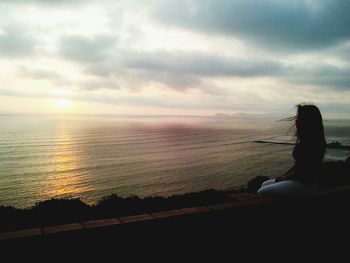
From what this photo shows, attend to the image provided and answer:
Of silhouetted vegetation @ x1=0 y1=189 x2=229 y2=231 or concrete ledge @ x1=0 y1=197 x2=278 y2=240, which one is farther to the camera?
silhouetted vegetation @ x1=0 y1=189 x2=229 y2=231

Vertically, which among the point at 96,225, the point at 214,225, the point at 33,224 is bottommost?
the point at 33,224

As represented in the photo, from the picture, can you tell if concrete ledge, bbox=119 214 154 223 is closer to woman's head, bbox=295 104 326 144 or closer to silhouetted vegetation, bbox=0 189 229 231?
woman's head, bbox=295 104 326 144

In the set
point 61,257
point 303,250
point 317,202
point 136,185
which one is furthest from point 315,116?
point 136,185

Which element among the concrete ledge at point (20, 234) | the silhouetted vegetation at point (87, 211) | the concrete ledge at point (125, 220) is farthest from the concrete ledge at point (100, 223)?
the silhouetted vegetation at point (87, 211)

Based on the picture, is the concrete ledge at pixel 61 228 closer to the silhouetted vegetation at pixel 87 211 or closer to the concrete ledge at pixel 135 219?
the concrete ledge at pixel 135 219

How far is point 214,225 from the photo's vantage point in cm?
407

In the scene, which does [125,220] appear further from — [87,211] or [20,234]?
[87,211]

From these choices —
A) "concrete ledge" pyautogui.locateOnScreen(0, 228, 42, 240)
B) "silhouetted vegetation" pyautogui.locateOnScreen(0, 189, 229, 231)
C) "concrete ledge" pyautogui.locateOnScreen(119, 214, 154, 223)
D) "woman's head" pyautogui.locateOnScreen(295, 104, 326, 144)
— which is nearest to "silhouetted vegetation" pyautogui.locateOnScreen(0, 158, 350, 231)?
"silhouetted vegetation" pyautogui.locateOnScreen(0, 189, 229, 231)

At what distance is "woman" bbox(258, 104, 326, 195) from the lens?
433 cm

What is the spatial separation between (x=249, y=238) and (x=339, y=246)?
4.44ft

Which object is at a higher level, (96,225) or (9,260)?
(96,225)

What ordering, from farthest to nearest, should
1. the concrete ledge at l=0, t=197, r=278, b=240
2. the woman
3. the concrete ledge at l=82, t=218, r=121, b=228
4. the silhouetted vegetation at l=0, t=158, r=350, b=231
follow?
1. the silhouetted vegetation at l=0, t=158, r=350, b=231
2. the woman
3. the concrete ledge at l=82, t=218, r=121, b=228
4. the concrete ledge at l=0, t=197, r=278, b=240

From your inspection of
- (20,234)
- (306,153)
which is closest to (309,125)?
(306,153)

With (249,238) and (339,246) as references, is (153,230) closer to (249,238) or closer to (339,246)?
(249,238)
